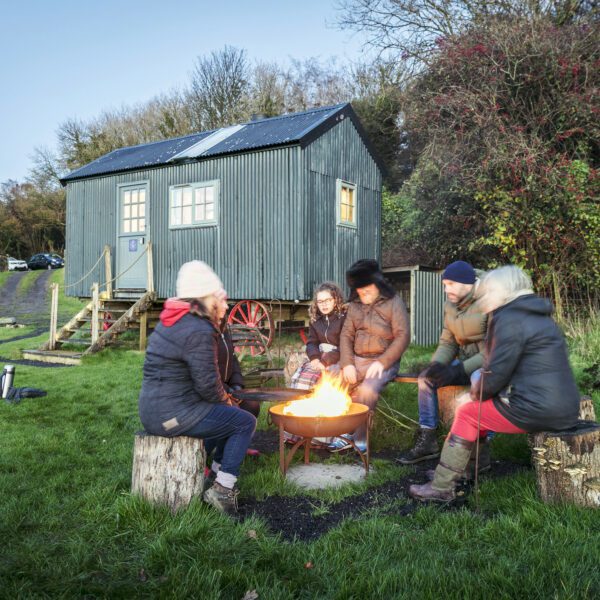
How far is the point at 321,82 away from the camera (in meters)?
33.3

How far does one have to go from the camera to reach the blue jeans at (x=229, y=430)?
3949 millimetres

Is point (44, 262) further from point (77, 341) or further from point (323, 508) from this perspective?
point (323, 508)

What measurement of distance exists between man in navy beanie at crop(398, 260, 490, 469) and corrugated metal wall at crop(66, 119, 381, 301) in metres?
6.99

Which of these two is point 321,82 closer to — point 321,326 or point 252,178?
point 252,178

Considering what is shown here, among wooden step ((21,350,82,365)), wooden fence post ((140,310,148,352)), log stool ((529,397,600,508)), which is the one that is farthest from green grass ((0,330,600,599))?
wooden fence post ((140,310,148,352))

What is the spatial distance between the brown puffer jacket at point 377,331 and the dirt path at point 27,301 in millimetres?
19010

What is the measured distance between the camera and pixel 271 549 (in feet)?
10.7

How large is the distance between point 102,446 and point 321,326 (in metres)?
2.46

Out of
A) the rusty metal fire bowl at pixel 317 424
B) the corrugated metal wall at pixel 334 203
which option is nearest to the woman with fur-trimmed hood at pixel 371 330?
the rusty metal fire bowl at pixel 317 424

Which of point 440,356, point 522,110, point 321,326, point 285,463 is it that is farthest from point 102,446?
point 522,110

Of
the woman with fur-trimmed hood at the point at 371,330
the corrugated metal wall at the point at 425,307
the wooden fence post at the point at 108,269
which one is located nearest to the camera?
the woman with fur-trimmed hood at the point at 371,330

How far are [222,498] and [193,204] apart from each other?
34.1 feet

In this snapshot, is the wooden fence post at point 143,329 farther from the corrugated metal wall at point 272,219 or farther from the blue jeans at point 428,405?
the blue jeans at point 428,405

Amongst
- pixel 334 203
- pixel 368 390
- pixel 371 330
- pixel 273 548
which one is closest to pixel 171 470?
pixel 273 548
